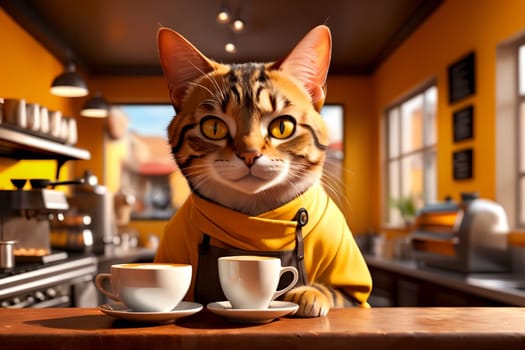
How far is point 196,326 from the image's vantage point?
2.55 feet

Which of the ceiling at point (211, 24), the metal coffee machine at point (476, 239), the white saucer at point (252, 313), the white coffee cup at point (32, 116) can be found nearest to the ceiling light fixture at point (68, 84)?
the ceiling at point (211, 24)

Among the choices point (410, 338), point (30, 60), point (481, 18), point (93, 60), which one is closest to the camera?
point (410, 338)

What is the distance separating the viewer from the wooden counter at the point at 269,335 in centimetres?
72

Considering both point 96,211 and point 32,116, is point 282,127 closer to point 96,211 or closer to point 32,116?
point 32,116

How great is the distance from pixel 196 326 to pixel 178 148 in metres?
0.30

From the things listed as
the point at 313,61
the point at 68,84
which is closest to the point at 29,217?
the point at 68,84

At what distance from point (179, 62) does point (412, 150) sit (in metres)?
4.63

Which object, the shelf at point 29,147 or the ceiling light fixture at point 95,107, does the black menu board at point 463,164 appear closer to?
the shelf at point 29,147

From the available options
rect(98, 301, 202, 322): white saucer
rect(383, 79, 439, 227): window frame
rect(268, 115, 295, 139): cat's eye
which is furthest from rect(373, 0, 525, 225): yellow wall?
rect(98, 301, 202, 322): white saucer

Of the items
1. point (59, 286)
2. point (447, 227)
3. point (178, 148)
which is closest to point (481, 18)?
point (447, 227)

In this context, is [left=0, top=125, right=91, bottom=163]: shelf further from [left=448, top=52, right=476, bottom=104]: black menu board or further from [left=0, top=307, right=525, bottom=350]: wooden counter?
[left=448, top=52, right=476, bottom=104]: black menu board

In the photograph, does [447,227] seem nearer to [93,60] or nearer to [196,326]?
[196,326]

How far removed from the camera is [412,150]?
17.4 ft

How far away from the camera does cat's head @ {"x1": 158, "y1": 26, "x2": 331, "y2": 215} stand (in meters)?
0.87
